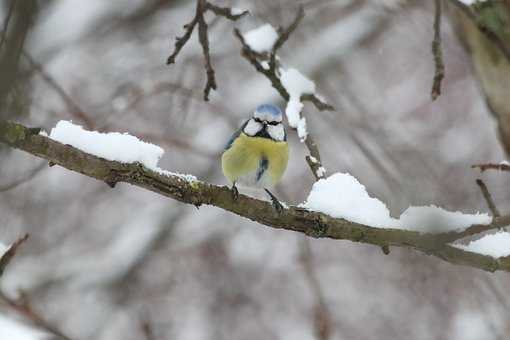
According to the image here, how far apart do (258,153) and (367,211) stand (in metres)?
0.86

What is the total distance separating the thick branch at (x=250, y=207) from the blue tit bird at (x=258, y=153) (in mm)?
748

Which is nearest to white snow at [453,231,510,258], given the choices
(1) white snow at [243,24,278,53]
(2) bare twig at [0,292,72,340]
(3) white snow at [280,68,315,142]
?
(3) white snow at [280,68,315,142]

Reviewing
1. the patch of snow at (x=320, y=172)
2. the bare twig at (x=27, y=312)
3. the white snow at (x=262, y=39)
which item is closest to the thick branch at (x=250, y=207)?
the patch of snow at (x=320, y=172)

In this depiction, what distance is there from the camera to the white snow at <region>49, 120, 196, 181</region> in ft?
7.02

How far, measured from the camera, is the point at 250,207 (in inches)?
91.3

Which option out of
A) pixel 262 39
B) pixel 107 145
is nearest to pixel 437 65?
pixel 262 39

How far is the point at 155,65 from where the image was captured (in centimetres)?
605

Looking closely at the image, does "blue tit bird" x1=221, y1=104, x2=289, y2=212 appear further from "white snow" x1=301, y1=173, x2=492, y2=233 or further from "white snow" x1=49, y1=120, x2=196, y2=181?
"white snow" x1=49, y1=120, x2=196, y2=181

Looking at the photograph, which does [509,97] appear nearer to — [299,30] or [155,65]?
[299,30]

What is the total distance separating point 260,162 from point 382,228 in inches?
36.0

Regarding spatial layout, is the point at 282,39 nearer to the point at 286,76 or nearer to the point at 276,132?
the point at 286,76

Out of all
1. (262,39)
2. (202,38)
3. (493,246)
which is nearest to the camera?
(493,246)

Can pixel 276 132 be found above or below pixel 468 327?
below

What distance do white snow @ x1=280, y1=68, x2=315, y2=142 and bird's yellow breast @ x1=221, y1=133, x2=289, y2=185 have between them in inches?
6.7
